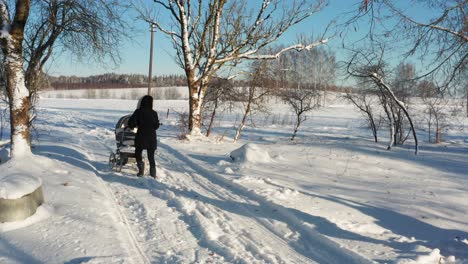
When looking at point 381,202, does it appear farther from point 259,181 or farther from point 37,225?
point 37,225

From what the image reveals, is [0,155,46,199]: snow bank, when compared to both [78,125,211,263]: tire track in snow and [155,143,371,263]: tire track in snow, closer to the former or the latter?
[78,125,211,263]: tire track in snow

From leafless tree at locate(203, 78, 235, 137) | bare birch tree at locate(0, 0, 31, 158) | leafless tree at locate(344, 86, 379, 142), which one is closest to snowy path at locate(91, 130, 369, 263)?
bare birch tree at locate(0, 0, 31, 158)

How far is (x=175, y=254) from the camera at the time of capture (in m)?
4.21

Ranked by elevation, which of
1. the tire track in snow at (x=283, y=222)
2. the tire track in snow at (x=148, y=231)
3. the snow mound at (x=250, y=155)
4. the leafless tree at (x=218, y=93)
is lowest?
the tire track in snow at (x=148, y=231)

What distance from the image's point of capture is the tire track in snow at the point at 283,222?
4.29m

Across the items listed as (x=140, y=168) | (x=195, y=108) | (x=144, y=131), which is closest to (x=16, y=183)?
(x=140, y=168)

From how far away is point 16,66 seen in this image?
24.1 ft

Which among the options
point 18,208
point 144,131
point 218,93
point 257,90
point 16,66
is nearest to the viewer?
point 18,208

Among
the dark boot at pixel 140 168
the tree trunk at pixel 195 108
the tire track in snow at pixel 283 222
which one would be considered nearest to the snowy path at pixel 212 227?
the tire track in snow at pixel 283 222

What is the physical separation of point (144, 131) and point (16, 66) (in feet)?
9.02

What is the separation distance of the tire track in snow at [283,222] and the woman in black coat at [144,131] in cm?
104

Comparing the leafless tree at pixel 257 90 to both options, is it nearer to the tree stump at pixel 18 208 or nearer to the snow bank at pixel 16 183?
the snow bank at pixel 16 183

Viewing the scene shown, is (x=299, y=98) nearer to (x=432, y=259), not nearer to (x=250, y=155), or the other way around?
(x=250, y=155)

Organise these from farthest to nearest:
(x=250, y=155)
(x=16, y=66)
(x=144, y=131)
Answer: (x=250, y=155) → (x=144, y=131) → (x=16, y=66)
